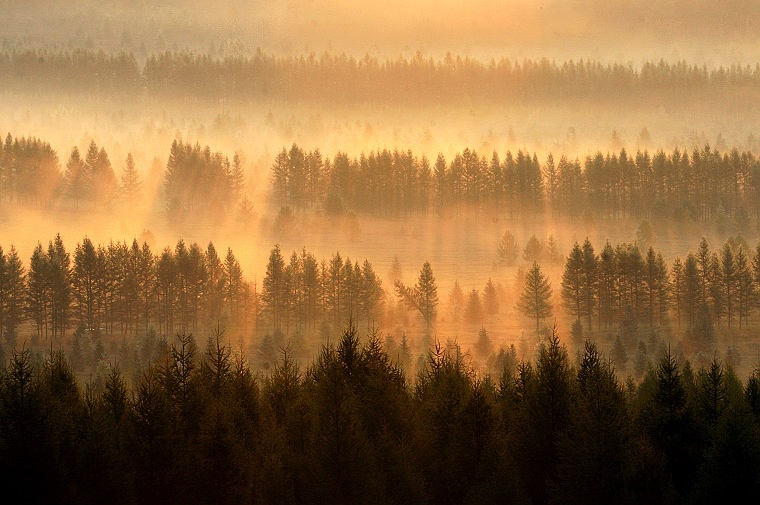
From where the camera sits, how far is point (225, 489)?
7225cm

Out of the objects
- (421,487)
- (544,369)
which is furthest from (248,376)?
(544,369)

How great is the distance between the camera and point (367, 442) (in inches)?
2867

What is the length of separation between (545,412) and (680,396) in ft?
37.0

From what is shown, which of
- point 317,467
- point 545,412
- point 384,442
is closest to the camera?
point 317,467

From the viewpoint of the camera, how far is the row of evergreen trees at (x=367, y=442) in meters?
69.0

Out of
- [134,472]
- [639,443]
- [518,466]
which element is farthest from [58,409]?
[639,443]

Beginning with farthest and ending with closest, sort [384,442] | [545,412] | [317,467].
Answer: [545,412] < [384,442] < [317,467]

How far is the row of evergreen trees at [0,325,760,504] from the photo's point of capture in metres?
69.0

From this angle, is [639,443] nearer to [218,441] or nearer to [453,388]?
[453,388]

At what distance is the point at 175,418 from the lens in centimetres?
7762

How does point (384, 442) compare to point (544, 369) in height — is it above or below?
below

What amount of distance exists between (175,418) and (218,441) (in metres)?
6.87

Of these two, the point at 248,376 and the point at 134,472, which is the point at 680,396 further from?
the point at 134,472

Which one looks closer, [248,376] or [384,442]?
[384,442]
